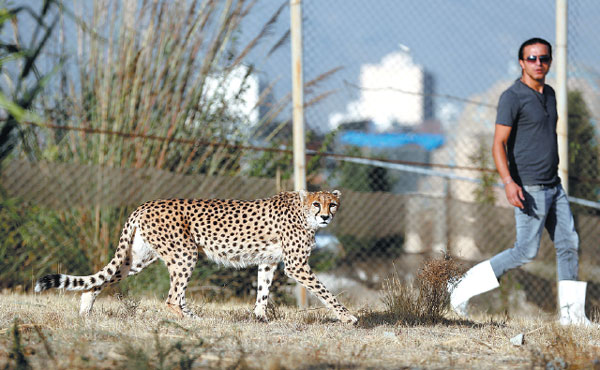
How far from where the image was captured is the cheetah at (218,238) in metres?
4.12

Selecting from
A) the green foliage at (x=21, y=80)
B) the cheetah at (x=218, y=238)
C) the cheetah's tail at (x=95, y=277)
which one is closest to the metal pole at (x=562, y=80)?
the cheetah at (x=218, y=238)

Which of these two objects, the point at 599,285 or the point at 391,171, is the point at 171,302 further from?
the point at 391,171

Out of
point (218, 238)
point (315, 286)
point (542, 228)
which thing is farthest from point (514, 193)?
point (218, 238)

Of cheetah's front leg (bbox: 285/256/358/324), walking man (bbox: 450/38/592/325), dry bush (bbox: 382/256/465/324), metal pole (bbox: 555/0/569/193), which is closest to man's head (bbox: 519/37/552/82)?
walking man (bbox: 450/38/592/325)

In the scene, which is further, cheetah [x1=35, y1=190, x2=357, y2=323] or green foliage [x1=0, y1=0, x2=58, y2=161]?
cheetah [x1=35, y1=190, x2=357, y2=323]

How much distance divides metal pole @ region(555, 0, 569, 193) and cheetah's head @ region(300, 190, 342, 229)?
2.93 meters

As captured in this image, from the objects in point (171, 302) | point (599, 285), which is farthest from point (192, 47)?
point (599, 285)

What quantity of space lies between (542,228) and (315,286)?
154 cm

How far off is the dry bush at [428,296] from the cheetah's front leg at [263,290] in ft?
2.29

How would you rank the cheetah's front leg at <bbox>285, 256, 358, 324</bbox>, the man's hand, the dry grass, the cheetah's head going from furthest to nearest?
the man's hand → the cheetah's head → the cheetah's front leg at <bbox>285, 256, 358, 324</bbox> → the dry grass

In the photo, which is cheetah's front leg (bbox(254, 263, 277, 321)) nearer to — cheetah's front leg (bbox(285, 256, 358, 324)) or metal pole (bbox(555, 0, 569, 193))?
cheetah's front leg (bbox(285, 256, 358, 324))

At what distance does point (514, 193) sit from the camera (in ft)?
14.7

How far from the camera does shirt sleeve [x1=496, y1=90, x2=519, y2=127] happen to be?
4645 millimetres

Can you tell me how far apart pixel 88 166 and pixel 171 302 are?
2.01m
